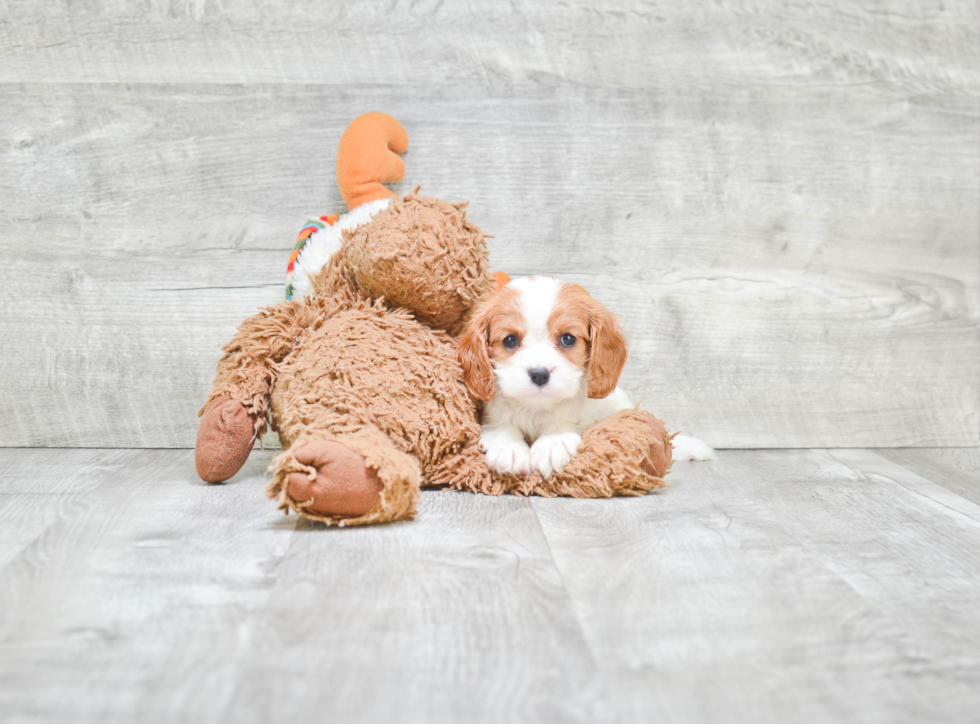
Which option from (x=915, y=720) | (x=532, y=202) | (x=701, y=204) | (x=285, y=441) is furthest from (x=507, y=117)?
(x=915, y=720)

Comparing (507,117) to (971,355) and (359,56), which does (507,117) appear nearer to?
(359,56)

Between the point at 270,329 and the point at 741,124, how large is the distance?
91cm

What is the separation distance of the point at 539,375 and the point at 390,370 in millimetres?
204

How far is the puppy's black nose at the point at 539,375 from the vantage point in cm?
109

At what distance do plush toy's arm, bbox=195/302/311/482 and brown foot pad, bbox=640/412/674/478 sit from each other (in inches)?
21.0

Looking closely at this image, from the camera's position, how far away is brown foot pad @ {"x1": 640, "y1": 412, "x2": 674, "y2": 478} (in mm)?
1155

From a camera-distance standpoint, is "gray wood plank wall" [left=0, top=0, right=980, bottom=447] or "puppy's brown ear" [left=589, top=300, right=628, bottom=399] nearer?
"puppy's brown ear" [left=589, top=300, right=628, bottom=399]

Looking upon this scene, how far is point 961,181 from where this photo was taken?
5.06 feet

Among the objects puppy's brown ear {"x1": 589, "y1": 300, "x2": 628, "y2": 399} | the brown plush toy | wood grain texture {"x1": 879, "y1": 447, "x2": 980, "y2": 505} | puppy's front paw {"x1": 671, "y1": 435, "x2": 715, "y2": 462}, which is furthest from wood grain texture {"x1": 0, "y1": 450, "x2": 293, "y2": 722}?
wood grain texture {"x1": 879, "y1": 447, "x2": 980, "y2": 505}

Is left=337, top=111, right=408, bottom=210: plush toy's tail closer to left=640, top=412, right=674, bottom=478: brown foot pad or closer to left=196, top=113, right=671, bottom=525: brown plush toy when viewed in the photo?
left=196, top=113, right=671, bottom=525: brown plush toy

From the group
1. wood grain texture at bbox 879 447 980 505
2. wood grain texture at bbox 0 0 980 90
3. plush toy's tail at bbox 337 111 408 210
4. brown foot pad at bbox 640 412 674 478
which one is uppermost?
wood grain texture at bbox 0 0 980 90

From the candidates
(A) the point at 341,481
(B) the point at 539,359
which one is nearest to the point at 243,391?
(A) the point at 341,481

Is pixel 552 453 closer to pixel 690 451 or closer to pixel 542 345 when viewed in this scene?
pixel 542 345

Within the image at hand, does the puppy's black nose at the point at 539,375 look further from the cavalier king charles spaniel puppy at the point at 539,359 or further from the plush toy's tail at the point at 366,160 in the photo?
the plush toy's tail at the point at 366,160
